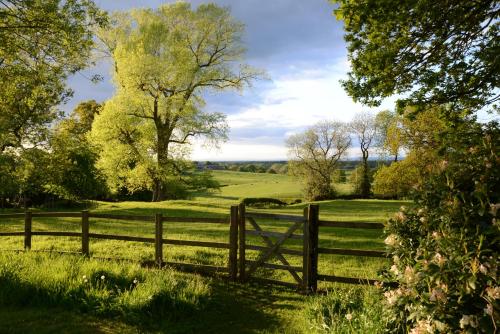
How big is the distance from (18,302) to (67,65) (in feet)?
27.5

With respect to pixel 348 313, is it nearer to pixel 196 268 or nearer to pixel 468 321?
pixel 468 321

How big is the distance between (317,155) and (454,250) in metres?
56.7

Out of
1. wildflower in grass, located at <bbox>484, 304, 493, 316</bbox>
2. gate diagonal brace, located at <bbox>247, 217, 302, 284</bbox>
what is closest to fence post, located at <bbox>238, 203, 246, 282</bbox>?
gate diagonal brace, located at <bbox>247, 217, 302, 284</bbox>

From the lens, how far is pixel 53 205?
126 ft

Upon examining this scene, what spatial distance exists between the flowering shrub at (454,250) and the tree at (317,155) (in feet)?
172

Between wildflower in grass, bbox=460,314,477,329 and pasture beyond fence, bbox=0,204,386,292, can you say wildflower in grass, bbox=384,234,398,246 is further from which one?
pasture beyond fence, bbox=0,204,386,292

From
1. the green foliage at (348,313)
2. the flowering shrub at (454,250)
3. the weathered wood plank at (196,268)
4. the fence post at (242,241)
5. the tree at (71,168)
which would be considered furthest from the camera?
the tree at (71,168)

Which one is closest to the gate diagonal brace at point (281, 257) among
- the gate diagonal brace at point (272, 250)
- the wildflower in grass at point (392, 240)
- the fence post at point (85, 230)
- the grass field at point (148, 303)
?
the gate diagonal brace at point (272, 250)

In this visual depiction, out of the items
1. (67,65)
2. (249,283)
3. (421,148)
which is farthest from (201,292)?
(421,148)

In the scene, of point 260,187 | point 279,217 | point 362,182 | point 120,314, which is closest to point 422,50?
point 279,217

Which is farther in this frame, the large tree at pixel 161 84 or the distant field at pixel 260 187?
the distant field at pixel 260 187

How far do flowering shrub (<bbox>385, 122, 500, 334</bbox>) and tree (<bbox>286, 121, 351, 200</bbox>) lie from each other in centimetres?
5232

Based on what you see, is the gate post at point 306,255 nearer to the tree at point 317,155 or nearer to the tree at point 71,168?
the tree at point 71,168

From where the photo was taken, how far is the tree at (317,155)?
58062mm
